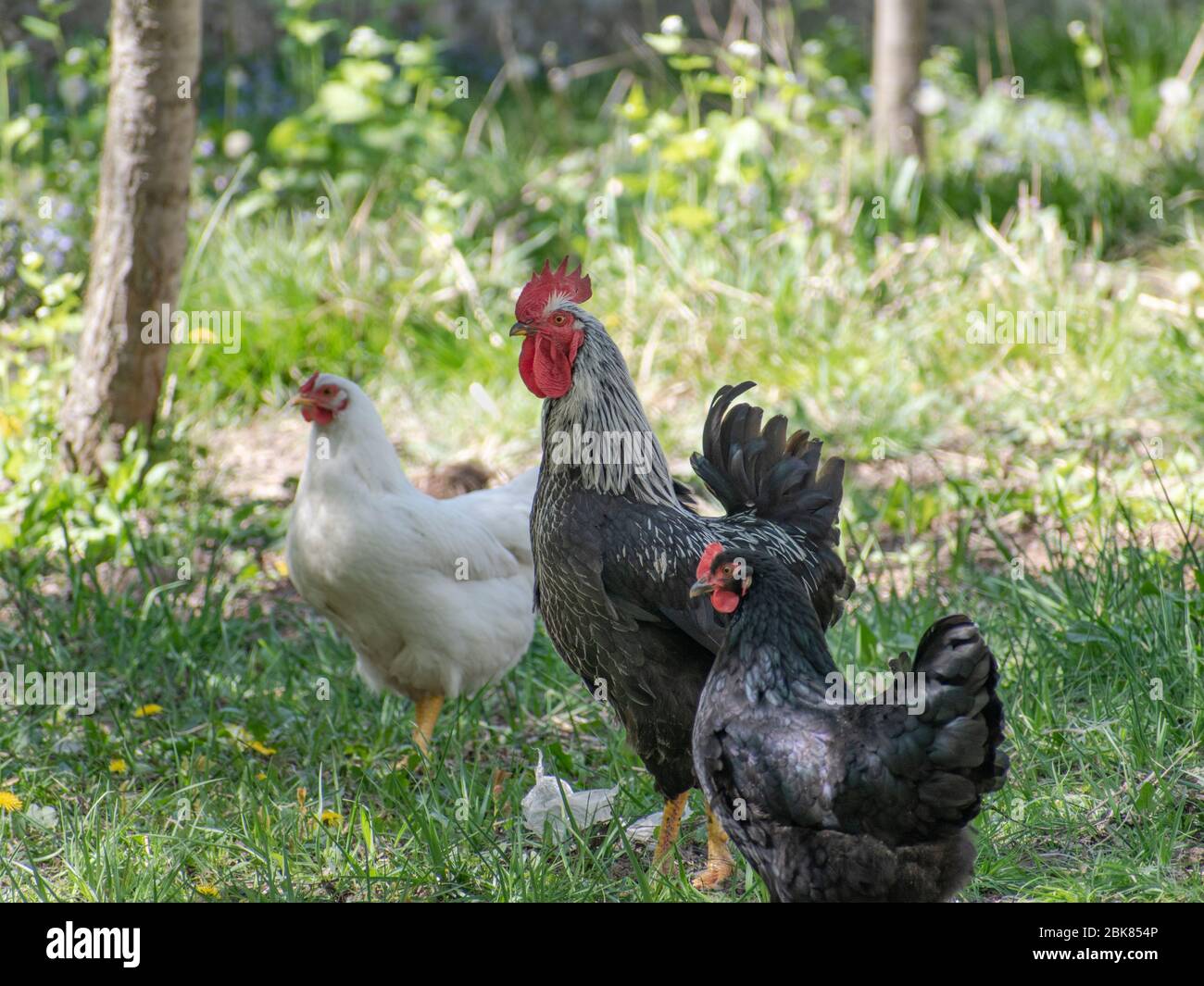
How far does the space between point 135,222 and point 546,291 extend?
262 centimetres

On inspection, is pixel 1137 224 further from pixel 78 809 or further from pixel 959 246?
pixel 78 809

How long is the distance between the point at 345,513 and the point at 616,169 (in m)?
4.36

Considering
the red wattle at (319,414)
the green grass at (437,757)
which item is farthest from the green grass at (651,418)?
the red wattle at (319,414)

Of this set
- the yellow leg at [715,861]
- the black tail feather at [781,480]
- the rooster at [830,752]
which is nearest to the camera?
the rooster at [830,752]

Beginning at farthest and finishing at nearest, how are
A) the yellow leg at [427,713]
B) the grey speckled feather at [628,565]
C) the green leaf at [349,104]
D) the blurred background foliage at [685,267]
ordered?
the green leaf at [349,104] → the blurred background foliage at [685,267] → the yellow leg at [427,713] → the grey speckled feather at [628,565]

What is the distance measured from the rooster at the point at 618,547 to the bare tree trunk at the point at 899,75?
4.69 m

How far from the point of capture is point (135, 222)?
214 inches

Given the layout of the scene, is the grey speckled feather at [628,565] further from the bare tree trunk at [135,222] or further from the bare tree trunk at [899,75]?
the bare tree trunk at [899,75]

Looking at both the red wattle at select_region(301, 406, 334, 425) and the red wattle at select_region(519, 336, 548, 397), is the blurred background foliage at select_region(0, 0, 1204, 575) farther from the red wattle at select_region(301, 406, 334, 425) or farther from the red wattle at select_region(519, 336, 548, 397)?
the red wattle at select_region(519, 336, 548, 397)

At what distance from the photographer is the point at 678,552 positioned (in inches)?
135

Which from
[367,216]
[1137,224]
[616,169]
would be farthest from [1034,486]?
[367,216]

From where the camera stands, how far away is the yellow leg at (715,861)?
357cm

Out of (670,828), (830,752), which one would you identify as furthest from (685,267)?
(830,752)
